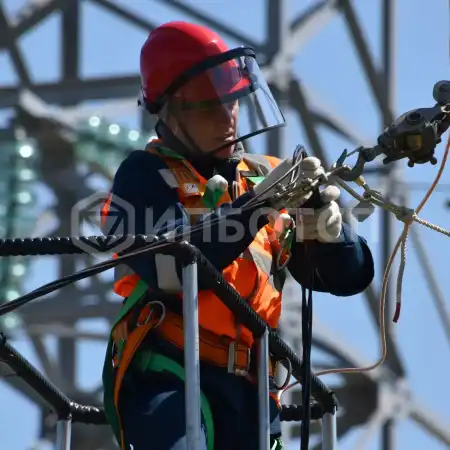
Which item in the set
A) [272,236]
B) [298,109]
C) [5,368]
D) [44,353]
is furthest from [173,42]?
[44,353]

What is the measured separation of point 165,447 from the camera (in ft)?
19.4

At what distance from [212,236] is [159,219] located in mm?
336

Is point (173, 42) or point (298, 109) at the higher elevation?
point (298, 109)

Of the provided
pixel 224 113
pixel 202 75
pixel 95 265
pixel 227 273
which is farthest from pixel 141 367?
pixel 202 75

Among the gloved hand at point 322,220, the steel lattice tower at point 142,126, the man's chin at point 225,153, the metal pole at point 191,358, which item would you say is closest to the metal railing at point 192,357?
the metal pole at point 191,358

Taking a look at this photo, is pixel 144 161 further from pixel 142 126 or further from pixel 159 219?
pixel 142 126

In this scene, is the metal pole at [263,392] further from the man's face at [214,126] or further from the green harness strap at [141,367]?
the man's face at [214,126]

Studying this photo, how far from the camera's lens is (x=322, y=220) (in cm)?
595

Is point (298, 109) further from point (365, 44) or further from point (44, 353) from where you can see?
point (44, 353)

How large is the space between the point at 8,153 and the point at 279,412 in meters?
7.20

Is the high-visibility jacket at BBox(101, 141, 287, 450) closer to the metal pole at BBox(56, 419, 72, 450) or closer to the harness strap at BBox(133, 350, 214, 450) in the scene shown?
the harness strap at BBox(133, 350, 214, 450)

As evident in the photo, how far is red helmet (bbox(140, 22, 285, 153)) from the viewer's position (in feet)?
21.4

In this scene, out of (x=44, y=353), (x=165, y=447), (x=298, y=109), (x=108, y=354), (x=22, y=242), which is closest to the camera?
(x=22, y=242)

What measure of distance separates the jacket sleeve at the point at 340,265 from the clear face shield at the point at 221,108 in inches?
16.3
